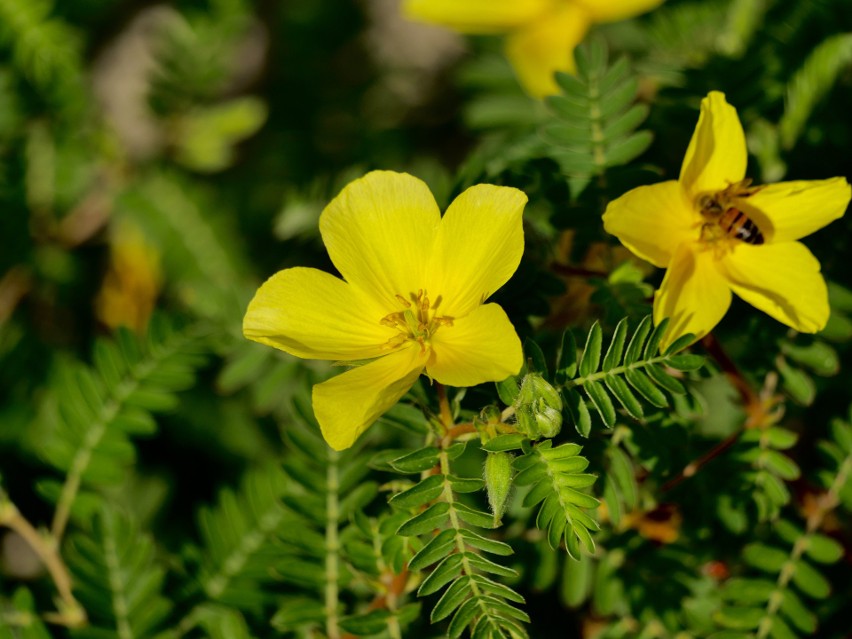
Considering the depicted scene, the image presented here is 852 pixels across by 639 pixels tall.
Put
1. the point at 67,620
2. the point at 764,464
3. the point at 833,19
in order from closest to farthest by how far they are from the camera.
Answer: the point at 764,464 → the point at 67,620 → the point at 833,19

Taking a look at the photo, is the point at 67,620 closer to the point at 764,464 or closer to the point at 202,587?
the point at 202,587

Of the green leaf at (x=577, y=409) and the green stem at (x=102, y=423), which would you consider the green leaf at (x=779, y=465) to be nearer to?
the green leaf at (x=577, y=409)

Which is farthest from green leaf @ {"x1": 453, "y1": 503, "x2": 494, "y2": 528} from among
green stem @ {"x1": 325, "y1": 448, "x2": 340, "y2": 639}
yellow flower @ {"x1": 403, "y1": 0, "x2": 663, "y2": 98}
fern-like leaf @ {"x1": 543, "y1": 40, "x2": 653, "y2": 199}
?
yellow flower @ {"x1": 403, "y1": 0, "x2": 663, "y2": 98}

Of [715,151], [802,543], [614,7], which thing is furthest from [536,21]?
[802,543]

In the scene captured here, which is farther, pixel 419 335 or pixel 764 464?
pixel 764 464

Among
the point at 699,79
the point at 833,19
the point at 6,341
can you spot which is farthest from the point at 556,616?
the point at 6,341

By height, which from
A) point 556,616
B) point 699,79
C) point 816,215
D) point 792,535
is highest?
point 699,79

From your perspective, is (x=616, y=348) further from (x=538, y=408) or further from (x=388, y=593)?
(x=388, y=593)
